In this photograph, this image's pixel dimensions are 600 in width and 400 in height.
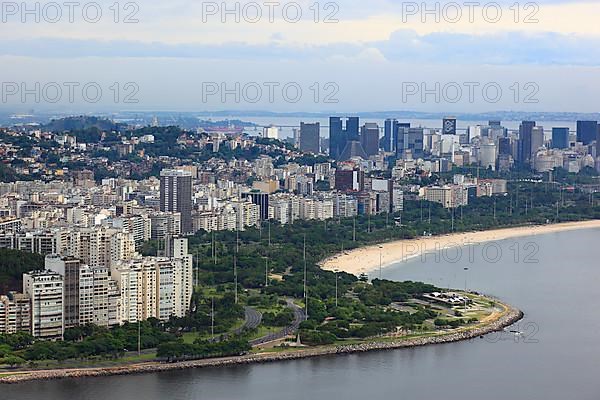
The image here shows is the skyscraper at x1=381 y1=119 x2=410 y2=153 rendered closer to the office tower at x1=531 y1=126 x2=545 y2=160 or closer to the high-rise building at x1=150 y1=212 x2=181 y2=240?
the office tower at x1=531 y1=126 x2=545 y2=160

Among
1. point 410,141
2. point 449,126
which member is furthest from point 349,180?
point 449,126

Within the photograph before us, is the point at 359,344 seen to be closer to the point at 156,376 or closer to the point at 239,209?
the point at 156,376

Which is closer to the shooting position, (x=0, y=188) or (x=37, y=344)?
(x=37, y=344)

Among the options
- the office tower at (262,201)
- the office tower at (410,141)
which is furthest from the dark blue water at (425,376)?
the office tower at (410,141)

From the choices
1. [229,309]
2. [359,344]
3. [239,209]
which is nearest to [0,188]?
[239,209]

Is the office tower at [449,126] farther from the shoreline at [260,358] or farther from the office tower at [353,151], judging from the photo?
the shoreline at [260,358]
